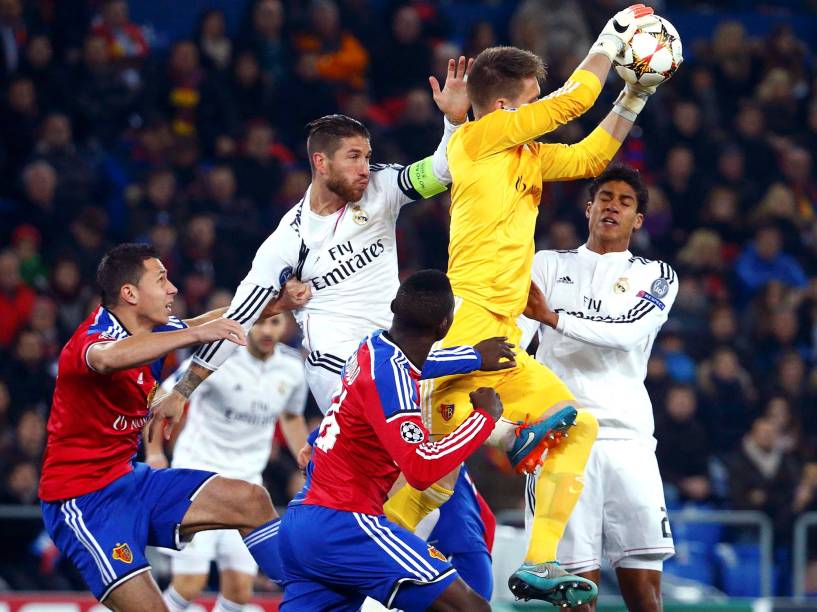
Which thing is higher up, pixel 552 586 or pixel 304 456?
pixel 304 456

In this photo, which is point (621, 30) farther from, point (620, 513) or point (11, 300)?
point (11, 300)

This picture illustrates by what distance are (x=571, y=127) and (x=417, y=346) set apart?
766 centimetres

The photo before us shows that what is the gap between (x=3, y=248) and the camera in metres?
12.1

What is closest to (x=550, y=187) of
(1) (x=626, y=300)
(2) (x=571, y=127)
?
(2) (x=571, y=127)

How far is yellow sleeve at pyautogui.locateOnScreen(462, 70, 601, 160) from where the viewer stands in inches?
254

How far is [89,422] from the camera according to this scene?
680 centimetres

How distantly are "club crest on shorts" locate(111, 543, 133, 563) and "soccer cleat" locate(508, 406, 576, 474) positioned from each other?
6.13ft

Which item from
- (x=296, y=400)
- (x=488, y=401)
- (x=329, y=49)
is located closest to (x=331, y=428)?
(x=488, y=401)

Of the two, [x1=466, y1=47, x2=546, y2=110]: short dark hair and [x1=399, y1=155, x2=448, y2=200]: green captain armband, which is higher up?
[x1=466, y1=47, x2=546, y2=110]: short dark hair

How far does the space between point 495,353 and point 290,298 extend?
139cm

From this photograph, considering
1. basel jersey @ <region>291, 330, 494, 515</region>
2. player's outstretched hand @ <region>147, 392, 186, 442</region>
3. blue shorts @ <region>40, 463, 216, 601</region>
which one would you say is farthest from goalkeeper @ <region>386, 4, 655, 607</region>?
player's outstretched hand @ <region>147, 392, 186, 442</region>

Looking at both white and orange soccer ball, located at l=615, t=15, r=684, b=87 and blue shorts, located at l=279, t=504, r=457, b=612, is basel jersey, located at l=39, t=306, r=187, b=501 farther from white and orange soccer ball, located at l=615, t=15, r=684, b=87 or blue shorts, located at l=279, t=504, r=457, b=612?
white and orange soccer ball, located at l=615, t=15, r=684, b=87

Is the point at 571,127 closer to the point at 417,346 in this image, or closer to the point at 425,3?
the point at 425,3

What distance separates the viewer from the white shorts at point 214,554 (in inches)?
360
